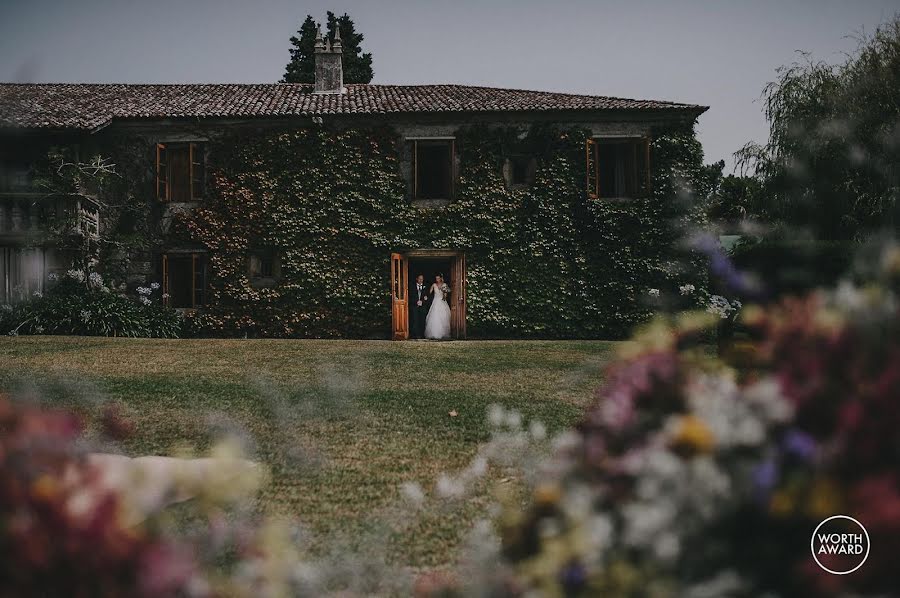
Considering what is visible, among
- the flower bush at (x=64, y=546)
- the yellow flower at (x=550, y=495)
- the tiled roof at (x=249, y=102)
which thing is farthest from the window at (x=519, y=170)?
the flower bush at (x=64, y=546)

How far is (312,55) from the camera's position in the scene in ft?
116

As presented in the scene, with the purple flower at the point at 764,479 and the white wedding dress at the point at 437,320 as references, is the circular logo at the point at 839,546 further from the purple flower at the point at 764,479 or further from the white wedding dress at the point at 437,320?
the white wedding dress at the point at 437,320

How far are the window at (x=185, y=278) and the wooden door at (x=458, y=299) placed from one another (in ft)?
18.8

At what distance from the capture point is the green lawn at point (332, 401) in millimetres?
3980

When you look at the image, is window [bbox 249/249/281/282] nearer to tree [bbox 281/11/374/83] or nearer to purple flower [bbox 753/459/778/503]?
purple flower [bbox 753/459/778/503]

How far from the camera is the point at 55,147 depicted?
15.8m

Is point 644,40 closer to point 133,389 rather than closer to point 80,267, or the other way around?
point 133,389

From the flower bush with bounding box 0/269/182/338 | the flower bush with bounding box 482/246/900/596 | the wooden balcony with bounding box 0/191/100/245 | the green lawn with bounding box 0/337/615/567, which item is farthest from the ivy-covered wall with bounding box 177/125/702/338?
the flower bush with bounding box 482/246/900/596

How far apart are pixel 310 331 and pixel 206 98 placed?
21.2 feet

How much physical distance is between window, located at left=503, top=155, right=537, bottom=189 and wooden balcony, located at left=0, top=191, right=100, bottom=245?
927 cm

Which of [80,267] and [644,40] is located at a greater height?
[644,40]

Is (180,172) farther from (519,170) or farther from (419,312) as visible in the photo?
(519,170)

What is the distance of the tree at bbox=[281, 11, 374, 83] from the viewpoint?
114ft

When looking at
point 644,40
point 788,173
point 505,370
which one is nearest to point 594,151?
point 788,173
